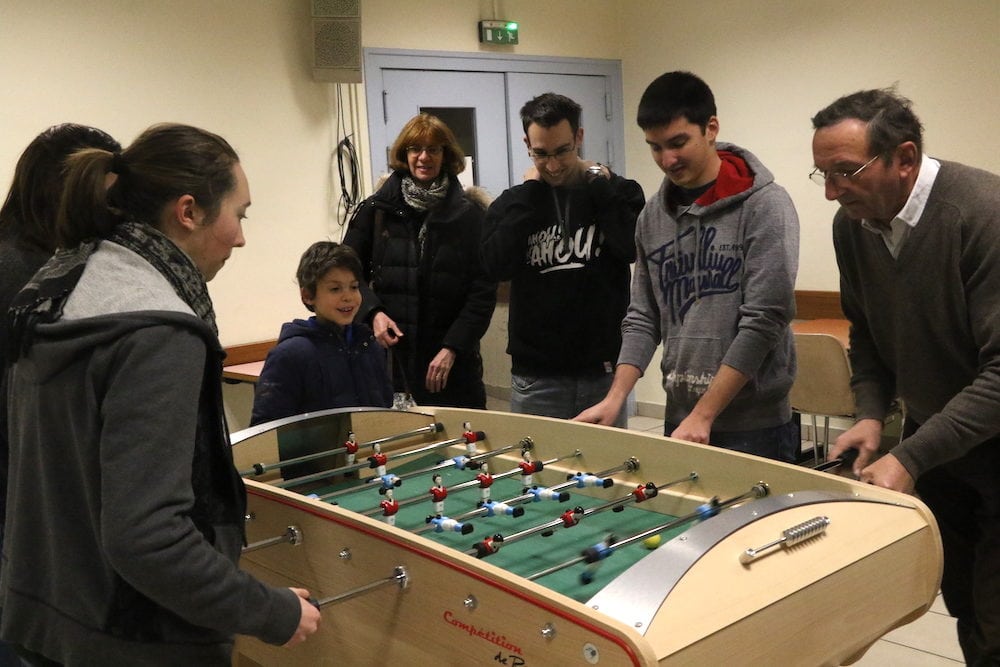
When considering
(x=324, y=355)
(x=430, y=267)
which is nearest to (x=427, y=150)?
(x=430, y=267)

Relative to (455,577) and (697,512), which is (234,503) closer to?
(455,577)

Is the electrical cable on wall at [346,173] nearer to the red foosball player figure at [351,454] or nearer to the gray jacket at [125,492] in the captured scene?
the red foosball player figure at [351,454]

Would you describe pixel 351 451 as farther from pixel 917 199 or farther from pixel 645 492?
pixel 917 199

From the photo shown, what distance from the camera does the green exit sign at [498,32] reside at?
16.7ft

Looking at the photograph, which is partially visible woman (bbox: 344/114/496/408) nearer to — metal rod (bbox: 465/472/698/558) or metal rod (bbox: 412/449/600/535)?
metal rod (bbox: 412/449/600/535)

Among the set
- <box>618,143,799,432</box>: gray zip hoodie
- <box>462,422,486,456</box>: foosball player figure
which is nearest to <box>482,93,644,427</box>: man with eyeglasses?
<box>618,143,799,432</box>: gray zip hoodie

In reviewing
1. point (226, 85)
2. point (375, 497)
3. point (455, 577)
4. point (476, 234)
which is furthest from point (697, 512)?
point (226, 85)

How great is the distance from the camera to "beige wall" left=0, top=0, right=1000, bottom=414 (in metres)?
3.86

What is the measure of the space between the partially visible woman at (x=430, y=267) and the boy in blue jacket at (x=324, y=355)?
1.42 feet

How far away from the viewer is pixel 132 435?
114 centimetres

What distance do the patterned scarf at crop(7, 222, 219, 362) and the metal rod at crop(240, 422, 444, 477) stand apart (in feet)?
3.06

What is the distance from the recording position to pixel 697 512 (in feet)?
5.56

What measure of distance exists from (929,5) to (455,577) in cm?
410

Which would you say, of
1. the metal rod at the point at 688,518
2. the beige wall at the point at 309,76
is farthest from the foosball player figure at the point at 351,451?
the beige wall at the point at 309,76
